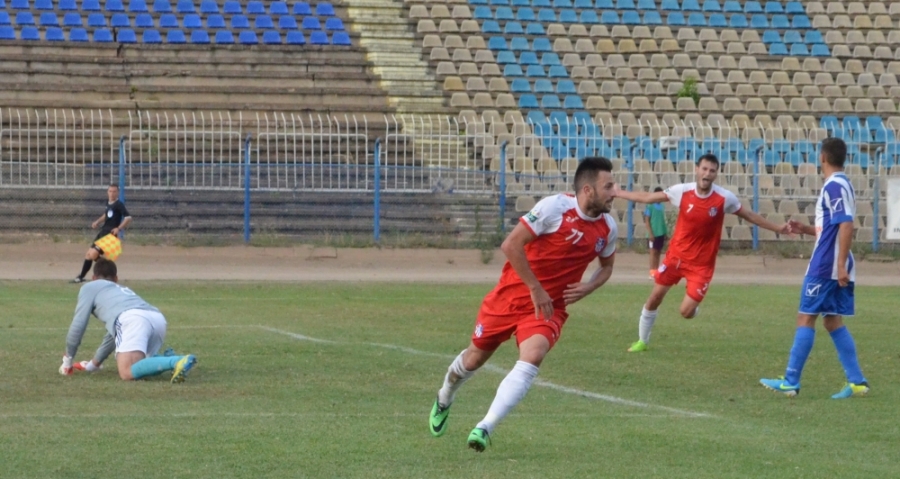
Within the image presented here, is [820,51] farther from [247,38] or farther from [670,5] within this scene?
[247,38]

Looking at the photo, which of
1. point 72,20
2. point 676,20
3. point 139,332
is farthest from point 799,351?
point 676,20

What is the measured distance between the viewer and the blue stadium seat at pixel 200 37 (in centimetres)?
3197

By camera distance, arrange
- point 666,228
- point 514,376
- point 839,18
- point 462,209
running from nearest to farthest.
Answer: point 514,376 < point 666,228 < point 462,209 < point 839,18

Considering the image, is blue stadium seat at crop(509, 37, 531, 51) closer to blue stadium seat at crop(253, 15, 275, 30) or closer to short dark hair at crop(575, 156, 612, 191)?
blue stadium seat at crop(253, 15, 275, 30)

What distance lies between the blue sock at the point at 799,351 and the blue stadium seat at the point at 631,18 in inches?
1085

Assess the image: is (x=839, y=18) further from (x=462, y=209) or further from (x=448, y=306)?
(x=448, y=306)

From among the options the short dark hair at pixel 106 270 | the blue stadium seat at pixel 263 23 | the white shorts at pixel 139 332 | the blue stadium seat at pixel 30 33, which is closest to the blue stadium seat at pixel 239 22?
the blue stadium seat at pixel 263 23

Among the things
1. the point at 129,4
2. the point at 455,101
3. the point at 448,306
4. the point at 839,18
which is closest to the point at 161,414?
the point at 448,306

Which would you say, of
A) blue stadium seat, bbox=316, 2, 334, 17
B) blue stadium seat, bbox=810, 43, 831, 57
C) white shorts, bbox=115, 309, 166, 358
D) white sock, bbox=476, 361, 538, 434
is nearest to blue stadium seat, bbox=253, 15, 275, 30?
blue stadium seat, bbox=316, 2, 334, 17

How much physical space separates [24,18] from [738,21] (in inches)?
813

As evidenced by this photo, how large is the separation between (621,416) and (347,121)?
19.5 m

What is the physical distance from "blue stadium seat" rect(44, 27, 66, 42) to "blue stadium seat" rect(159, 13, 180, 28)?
2592 mm

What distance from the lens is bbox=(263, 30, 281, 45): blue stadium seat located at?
107ft

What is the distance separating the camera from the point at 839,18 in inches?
1489
